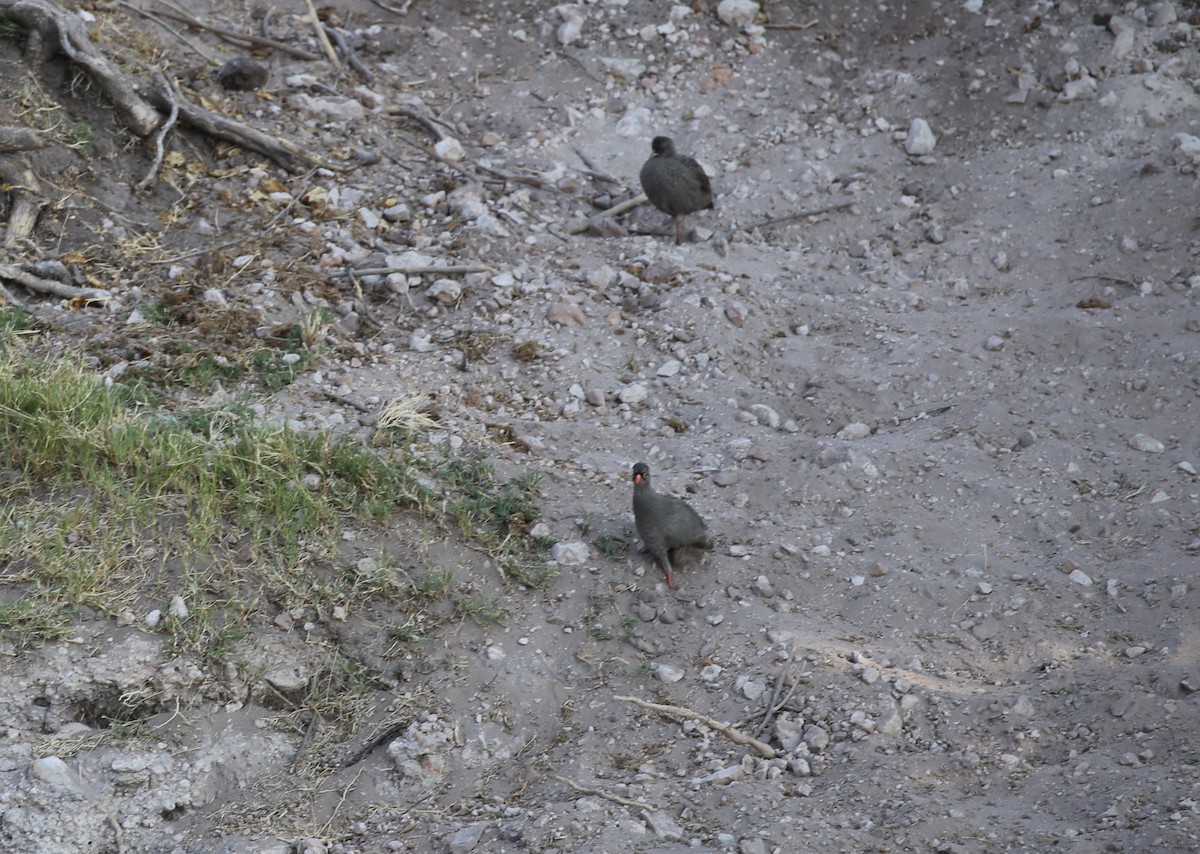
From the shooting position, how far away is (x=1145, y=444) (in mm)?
5875

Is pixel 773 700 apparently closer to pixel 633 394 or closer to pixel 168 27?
pixel 633 394

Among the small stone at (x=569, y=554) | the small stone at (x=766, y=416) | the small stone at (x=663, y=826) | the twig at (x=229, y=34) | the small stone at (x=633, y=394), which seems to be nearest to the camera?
the small stone at (x=663, y=826)

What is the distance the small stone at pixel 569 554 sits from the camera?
5.38 m

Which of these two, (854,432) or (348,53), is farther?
(348,53)

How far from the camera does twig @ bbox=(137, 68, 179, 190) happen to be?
7.34 metres

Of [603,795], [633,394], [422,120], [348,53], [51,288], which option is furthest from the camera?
[348,53]

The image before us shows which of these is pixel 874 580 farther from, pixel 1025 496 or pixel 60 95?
pixel 60 95

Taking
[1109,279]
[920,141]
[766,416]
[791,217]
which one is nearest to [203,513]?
[766,416]

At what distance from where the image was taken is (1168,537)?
532 centimetres

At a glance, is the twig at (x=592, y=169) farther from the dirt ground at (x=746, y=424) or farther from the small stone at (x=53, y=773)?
the small stone at (x=53, y=773)

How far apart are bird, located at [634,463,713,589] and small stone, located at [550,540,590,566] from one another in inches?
10.9

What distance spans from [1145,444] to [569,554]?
290cm

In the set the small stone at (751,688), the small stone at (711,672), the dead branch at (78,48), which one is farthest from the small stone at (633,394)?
the dead branch at (78,48)

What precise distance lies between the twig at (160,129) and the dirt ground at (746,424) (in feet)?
0.39
